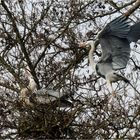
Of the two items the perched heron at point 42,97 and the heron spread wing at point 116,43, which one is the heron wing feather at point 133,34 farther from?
the perched heron at point 42,97

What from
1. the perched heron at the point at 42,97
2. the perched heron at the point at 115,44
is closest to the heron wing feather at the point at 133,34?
the perched heron at the point at 115,44

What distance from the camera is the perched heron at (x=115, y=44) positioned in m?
6.32

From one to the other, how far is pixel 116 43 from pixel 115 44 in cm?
2

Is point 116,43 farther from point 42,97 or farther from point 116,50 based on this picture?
point 42,97

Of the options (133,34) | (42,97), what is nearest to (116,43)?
(133,34)

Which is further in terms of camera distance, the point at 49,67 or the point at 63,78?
the point at 49,67

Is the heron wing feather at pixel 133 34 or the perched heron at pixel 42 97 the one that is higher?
the heron wing feather at pixel 133 34

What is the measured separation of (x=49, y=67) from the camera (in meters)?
6.88

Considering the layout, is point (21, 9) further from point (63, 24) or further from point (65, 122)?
point (65, 122)

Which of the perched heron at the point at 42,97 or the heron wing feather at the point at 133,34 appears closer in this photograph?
the perched heron at the point at 42,97

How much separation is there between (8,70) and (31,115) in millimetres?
1433

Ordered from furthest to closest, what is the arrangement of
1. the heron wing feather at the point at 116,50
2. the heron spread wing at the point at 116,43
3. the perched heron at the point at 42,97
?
the heron wing feather at the point at 116,50
the heron spread wing at the point at 116,43
the perched heron at the point at 42,97

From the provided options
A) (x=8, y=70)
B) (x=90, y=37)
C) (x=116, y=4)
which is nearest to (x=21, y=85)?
(x=8, y=70)

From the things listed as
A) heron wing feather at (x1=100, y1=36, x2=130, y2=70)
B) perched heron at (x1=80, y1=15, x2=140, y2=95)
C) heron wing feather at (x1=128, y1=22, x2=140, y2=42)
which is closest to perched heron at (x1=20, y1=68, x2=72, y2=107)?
perched heron at (x1=80, y1=15, x2=140, y2=95)
